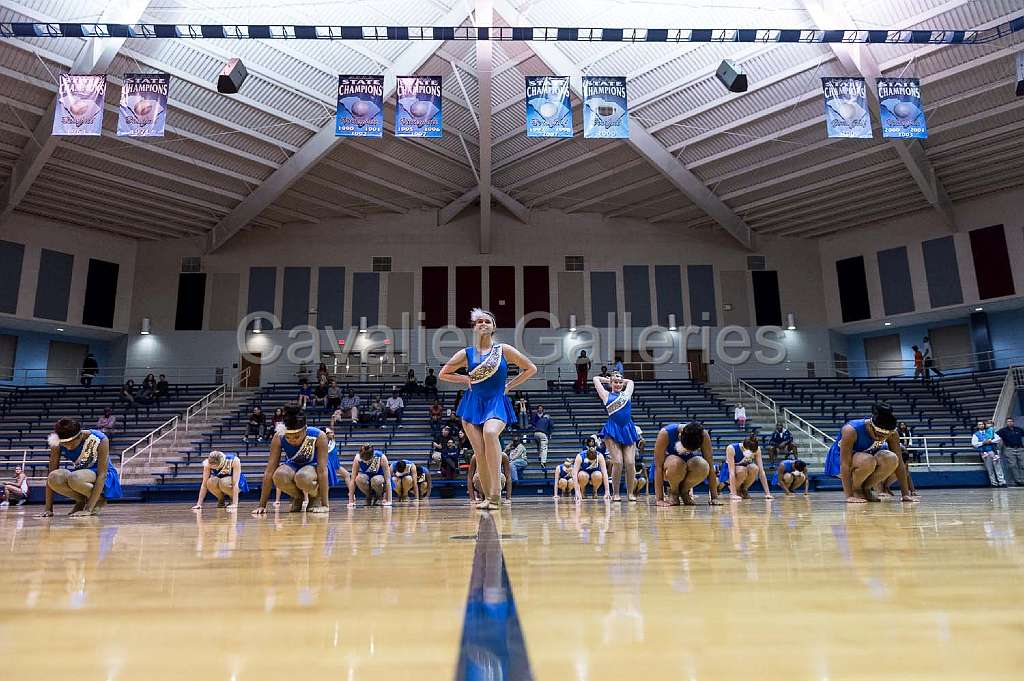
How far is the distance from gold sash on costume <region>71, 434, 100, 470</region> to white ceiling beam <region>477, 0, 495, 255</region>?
12943 mm

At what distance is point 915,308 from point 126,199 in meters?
29.9

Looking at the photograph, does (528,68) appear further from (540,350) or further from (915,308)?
(915,308)

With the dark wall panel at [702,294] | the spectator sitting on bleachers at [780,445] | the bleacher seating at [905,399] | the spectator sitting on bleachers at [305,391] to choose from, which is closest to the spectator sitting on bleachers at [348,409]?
the spectator sitting on bleachers at [305,391]

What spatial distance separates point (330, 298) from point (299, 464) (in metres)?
22.8

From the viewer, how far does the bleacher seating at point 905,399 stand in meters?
21.8

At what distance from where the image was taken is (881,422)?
571 cm

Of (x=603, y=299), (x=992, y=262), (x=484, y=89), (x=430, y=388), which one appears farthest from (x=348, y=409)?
(x=992, y=262)

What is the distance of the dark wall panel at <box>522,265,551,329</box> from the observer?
28.7m

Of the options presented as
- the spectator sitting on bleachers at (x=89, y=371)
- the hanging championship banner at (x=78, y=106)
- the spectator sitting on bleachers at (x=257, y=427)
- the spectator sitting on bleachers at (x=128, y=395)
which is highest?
the hanging championship banner at (x=78, y=106)

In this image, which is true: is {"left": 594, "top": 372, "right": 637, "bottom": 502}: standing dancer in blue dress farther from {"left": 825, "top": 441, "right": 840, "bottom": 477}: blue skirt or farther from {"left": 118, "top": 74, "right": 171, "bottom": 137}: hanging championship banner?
{"left": 118, "top": 74, "right": 171, "bottom": 137}: hanging championship banner

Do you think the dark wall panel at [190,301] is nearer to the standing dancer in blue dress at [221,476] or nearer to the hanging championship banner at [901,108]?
the standing dancer in blue dress at [221,476]

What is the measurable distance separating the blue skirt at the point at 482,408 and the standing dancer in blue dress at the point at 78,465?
3.81 metres

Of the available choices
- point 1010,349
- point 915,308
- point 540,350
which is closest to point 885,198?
point 915,308

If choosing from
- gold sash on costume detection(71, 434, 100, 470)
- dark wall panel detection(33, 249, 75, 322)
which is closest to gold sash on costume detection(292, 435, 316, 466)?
gold sash on costume detection(71, 434, 100, 470)
